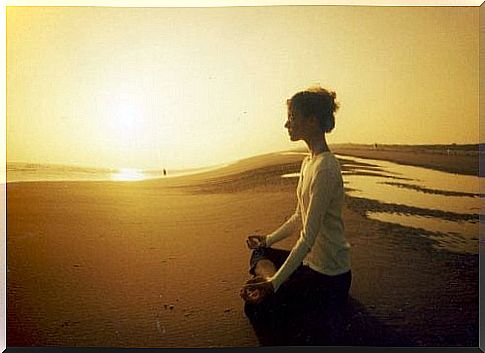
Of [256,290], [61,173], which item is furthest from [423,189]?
[61,173]

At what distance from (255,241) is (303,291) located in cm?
33

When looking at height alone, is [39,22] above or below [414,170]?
above

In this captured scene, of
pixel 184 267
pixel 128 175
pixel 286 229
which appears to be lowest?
pixel 184 267

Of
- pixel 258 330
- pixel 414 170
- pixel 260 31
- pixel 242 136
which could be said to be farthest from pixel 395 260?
pixel 260 31

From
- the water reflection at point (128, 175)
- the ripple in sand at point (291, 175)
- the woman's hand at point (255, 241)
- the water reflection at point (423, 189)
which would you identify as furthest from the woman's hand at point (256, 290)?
the water reflection at point (128, 175)

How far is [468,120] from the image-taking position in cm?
339

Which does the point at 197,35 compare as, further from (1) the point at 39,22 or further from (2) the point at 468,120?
(2) the point at 468,120

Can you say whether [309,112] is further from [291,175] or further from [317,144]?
[291,175]

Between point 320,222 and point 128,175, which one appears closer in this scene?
point 320,222

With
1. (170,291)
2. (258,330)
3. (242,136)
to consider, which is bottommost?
(258,330)

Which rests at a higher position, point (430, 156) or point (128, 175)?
point (128, 175)

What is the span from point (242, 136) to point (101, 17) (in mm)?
895

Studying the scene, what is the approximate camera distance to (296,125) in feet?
11.0

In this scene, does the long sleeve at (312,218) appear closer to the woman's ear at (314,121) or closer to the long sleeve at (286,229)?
the long sleeve at (286,229)
